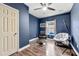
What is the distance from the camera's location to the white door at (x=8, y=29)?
1.62 metres

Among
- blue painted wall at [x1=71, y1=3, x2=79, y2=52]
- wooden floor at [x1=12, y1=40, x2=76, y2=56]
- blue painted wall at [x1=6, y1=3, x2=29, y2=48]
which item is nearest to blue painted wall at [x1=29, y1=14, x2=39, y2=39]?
blue painted wall at [x1=6, y1=3, x2=29, y2=48]

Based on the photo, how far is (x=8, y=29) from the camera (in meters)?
1.71

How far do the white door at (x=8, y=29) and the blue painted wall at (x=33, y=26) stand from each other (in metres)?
0.29

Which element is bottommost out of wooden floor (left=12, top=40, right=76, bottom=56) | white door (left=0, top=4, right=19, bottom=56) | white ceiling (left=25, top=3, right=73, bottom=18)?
wooden floor (left=12, top=40, right=76, bottom=56)

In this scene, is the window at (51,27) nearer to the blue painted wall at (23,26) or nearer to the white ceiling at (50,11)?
the white ceiling at (50,11)

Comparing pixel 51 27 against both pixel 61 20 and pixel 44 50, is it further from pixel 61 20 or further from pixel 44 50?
pixel 44 50

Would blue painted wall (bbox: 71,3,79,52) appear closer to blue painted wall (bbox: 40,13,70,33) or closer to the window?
blue painted wall (bbox: 40,13,70,33)

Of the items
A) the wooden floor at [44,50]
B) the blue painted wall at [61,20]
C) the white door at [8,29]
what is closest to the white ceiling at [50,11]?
the blue painted wall at [61,20]

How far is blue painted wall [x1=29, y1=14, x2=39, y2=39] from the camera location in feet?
6.19

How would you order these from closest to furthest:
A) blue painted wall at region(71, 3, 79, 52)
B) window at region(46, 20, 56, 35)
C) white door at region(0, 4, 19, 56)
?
white door at region(0, 4, 19, 56)
blue painted wall at region(71, 3, 79, 52)
window at region(46, 20, 56, 35)

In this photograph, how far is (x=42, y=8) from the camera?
1794 millimetres

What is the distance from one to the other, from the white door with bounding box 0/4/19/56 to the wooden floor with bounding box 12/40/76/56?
19 centimetres

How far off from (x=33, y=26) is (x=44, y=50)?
0.60 m

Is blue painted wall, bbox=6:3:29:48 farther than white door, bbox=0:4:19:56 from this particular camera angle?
Yes
